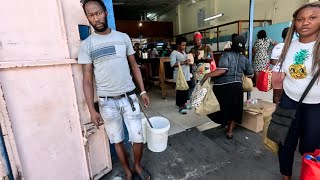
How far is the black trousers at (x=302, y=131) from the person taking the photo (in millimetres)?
1400

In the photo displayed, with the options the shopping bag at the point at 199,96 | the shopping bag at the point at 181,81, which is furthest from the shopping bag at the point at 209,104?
→ the shopping bag at the point at 181,81

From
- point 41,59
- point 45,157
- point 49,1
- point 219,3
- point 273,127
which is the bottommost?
point 45,157

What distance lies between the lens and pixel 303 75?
4.51 ft

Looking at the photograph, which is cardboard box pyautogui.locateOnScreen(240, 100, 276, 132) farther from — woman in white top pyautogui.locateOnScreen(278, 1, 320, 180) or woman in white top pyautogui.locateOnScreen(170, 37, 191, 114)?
woman in white top pyautogui.locateOnScreen(278, 1, 320, 180)

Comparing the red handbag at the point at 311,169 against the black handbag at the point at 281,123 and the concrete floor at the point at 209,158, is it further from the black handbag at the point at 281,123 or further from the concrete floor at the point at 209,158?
the concrete floor at the point at 209,158

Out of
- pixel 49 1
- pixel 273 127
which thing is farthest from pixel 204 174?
pixel 49 1

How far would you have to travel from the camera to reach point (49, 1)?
153 centimetres

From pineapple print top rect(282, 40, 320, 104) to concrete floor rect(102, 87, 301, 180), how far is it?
950mm

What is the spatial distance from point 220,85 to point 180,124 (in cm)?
101

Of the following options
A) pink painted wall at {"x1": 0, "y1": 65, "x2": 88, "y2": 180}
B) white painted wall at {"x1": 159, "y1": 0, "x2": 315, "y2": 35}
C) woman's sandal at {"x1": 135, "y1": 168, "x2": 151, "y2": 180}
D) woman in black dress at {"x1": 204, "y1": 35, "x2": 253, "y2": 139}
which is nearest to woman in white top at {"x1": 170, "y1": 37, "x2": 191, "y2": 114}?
woman in black dress at {"x1": 204, "y1": 35, "x2": 253, "y2": 139}

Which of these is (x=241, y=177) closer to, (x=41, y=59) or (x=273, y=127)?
(x=273, y=127)

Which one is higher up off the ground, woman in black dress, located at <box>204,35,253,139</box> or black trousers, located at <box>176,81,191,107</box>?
woman in black dress, located at <box>204,35,253,139</box>

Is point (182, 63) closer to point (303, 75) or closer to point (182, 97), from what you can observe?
point (182, 97)

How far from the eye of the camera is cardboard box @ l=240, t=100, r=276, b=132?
2810 mm
